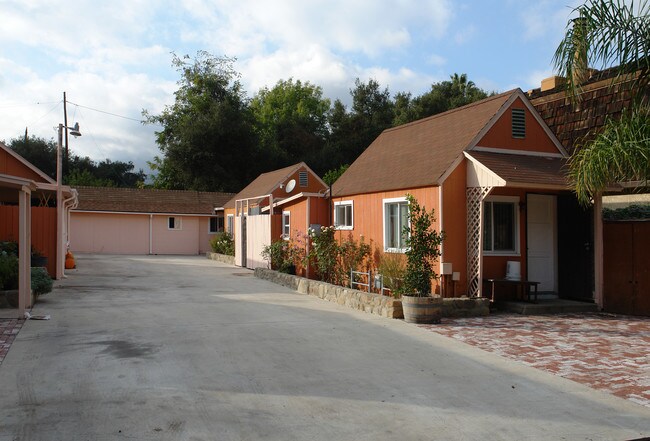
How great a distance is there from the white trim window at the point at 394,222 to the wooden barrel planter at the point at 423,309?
2957 mm

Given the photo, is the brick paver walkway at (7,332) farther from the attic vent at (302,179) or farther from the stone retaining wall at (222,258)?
the attic vent at (302,179)

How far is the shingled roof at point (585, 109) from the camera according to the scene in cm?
1400

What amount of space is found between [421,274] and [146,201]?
26376mm

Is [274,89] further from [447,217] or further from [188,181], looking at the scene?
[447,217]

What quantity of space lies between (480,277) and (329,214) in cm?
678

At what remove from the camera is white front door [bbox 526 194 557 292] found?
1325 centimetres

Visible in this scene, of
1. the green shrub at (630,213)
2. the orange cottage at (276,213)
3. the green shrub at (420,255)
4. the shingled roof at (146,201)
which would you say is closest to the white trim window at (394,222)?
the green shrub at (420,255)

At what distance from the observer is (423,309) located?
34.8 ft

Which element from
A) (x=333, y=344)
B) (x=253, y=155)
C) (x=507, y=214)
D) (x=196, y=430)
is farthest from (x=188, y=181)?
(x=196, y=430)

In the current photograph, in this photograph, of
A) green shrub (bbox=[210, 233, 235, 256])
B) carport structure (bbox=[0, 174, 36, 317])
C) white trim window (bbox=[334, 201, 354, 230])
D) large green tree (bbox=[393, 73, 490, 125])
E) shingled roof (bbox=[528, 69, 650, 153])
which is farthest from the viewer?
large green tree (bbox=[393, 73, 490, 125])

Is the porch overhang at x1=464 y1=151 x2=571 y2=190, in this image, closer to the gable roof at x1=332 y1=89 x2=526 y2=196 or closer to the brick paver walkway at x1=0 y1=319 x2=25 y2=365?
the gable roof at x1=332 y1=89 x2=526 y2=196

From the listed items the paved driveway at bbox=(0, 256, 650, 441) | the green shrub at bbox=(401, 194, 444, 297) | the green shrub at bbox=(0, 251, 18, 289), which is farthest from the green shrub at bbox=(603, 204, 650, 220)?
the green shrub at bbox=(0, 251, 18, 289)

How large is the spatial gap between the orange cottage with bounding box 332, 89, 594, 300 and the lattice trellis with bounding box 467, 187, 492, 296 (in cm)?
2

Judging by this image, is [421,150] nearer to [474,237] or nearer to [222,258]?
[474,237]
